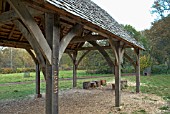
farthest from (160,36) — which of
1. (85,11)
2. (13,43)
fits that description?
(85,11)

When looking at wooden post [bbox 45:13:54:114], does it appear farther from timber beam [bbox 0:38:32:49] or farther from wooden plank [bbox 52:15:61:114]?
timber beam [bbox 0:38:32:49]

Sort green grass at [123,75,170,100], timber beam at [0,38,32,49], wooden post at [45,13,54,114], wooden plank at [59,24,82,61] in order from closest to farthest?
1. wooden post at [45,13,54,114]
2. wooden plank at [59,24,82,61]
3. timber beam at [0,38,32,49]
4. green grass at [123,75,170,100]

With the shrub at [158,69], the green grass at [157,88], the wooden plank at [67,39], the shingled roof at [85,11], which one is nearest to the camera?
the shingled roof at [85,11]

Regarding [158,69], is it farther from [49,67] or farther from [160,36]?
[49,67]

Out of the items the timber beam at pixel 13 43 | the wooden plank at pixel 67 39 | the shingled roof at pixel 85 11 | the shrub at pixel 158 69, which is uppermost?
Result: the shingled roof at pixel 85 11

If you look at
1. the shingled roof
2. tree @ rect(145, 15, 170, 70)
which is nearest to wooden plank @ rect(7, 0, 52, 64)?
the shingled roof

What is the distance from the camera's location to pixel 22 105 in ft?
21.0

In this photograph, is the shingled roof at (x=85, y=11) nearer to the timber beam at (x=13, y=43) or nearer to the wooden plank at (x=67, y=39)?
the wooden plank at (x=67, y=39)

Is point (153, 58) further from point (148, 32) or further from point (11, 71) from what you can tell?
point (11, 71)

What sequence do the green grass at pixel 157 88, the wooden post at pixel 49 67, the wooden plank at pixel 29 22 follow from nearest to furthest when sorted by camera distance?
1. the wooden plank at pixel 29 22
2. the wooden post at pixel 49 67
3. the green grass at pixel 157 88

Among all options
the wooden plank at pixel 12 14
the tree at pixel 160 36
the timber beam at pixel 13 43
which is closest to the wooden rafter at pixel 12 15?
the wooden plank at pixel 12 14

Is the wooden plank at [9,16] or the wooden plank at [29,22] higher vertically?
the wooden plank at [9,16]

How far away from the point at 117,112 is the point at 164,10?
19735 millimetres

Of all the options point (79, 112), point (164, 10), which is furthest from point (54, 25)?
point (164, 10)
